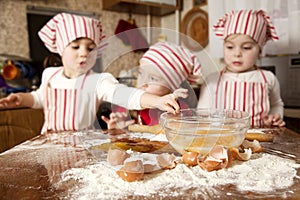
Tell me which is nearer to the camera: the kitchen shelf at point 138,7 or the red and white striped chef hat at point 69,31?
the red and white striped chef hat at point 69,31

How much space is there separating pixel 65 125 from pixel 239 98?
734 mm

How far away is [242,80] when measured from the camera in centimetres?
119

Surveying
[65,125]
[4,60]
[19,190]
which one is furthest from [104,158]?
[4,60]

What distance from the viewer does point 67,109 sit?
3.46ft

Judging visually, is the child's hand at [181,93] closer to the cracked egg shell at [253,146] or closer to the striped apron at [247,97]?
the cracked egg shell at [253,146]

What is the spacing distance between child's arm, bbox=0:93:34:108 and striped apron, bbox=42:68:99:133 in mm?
71

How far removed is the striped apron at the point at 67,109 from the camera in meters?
1.06

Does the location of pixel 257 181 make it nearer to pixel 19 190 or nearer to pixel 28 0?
pixel 19 190

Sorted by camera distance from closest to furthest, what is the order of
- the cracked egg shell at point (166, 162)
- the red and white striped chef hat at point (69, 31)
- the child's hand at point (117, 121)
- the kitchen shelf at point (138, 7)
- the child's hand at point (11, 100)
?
the cracked egg shell at point (166, 162) → the child's hand at point (117, 121) → the child's hand at point (11, 100) → the red and white striped chef hat at point (69, 31) → the kitchen shelf at point (138, 7)

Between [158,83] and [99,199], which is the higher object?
[158,83]

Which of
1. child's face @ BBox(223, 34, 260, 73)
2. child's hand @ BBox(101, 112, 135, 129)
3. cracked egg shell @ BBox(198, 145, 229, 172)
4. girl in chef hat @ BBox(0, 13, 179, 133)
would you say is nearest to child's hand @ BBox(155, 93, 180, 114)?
cracked egg shell @ BBox(198, 145, 229, 172)

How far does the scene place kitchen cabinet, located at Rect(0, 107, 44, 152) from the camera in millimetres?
1465

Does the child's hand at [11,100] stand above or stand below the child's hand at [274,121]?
above

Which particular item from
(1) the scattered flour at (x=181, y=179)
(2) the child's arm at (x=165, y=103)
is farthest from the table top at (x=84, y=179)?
(2) the child's arm at (x=165, y=103)
